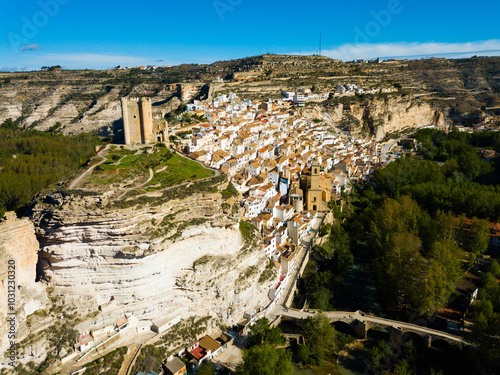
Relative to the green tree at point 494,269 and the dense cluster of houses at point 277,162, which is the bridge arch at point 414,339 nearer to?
the dense cluster of houses at point 277,162

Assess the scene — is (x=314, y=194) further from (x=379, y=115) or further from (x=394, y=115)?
(x=394, y=115)

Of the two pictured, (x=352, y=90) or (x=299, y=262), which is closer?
(x=299, y=262)

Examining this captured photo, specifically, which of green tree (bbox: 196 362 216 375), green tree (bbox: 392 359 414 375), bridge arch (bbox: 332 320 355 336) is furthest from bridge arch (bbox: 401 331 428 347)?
green tree (bbox: 196 362 216 375)

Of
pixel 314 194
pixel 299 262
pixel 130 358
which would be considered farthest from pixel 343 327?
pixel 130 358

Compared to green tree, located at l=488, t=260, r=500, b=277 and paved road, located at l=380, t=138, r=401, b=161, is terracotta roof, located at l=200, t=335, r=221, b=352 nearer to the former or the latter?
green tree, located at l=488, t=260, r=500, b=277

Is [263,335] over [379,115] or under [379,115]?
under
